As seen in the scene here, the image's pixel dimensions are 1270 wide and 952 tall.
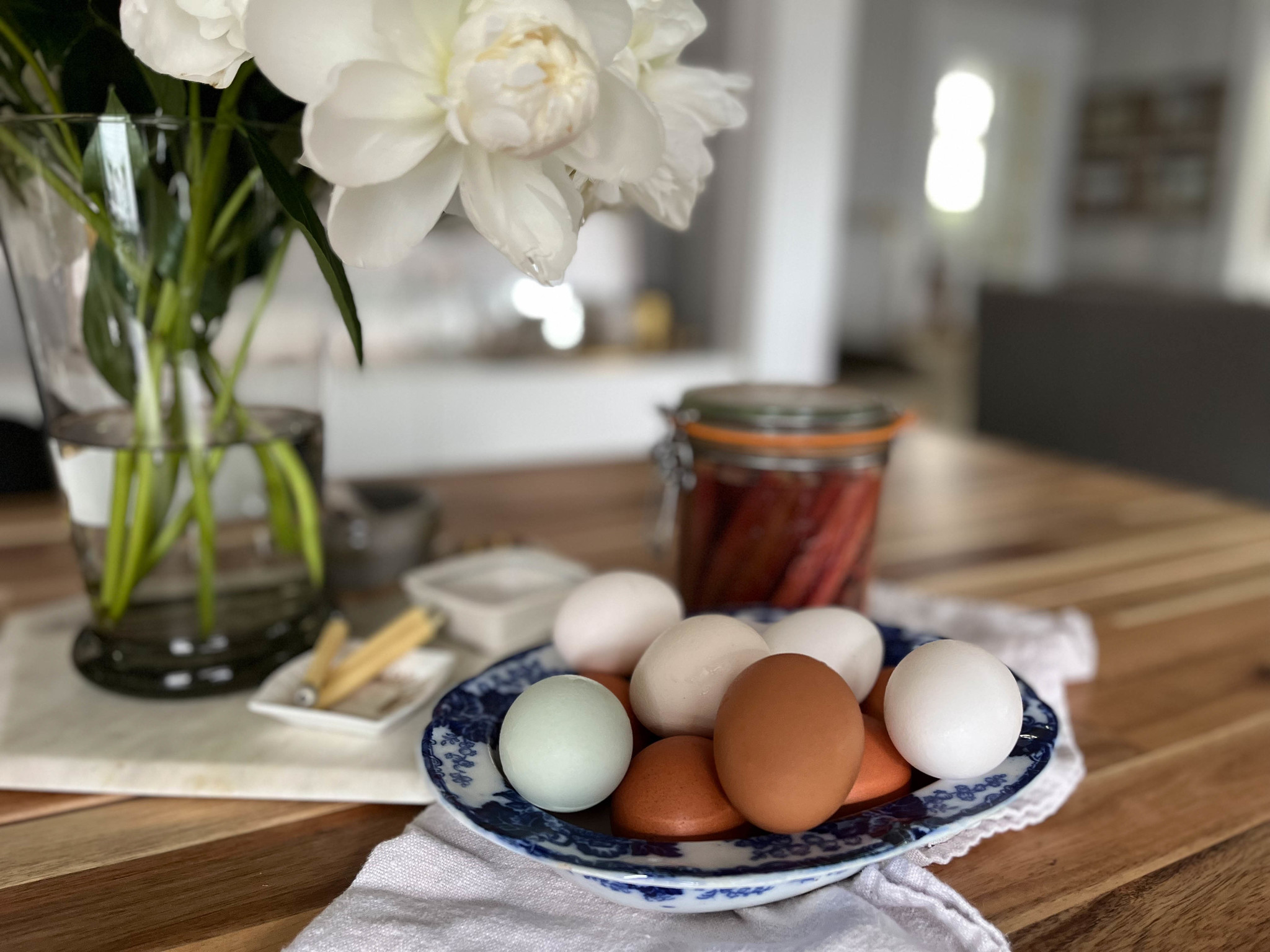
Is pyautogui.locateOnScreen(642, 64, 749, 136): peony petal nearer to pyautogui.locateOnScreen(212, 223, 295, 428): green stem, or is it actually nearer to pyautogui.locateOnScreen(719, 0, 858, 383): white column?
pyautogui.locateOnScreen(212, 223, 295, 428): green stem

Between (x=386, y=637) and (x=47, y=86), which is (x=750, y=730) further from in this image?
(x=47, y=86)

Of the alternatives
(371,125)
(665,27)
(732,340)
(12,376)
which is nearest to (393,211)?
(371,125)

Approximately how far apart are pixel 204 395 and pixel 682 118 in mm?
323

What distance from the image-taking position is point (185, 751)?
0.53 metres

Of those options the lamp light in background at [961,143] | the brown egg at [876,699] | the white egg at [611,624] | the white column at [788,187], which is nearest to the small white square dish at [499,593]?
the white egg at [611,624]

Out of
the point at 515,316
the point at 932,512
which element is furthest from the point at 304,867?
the point at 515,316

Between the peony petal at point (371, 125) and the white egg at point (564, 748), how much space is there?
22 cm

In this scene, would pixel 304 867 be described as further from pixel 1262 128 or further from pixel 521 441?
pixel 1262 128

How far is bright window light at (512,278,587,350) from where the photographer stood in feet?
9.49

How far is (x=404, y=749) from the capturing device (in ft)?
1.73

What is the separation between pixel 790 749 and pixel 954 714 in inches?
3.1

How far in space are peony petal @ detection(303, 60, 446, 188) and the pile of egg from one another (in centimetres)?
22

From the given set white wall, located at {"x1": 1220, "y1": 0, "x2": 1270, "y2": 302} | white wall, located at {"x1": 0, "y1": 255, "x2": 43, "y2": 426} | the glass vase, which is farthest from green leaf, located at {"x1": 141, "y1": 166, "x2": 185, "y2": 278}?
white wall, located at {"x1": 1220, "y1": 0, "x2": 1270, "y2": 302}

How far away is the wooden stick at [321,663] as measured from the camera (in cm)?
55
